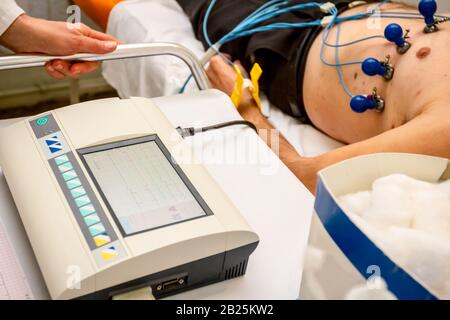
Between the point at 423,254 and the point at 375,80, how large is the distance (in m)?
0.77

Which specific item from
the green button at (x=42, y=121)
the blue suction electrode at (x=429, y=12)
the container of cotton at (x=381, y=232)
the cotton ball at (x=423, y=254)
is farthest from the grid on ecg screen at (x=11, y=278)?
the blue suction electrode at (x=429, y=12)

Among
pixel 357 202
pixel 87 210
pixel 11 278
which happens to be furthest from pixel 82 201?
pixel 357 202

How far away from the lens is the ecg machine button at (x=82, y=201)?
2.41 ft

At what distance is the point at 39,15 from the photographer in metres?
2.30

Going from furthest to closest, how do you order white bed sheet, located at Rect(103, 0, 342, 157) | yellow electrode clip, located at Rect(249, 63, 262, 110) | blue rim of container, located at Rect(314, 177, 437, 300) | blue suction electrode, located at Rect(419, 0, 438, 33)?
1. white bed sheet, located at Rect(103, 0, 342, 157)
2. yellow electrode clip, located at Rect(249, 63, 262, 110)
3. blue suction electrode, located at Rect(419, 0, 438, 33)
4. blue rim of container, located at Rect(314, 177, 437, 300)

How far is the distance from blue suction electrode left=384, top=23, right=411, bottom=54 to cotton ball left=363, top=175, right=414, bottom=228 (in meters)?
0.65

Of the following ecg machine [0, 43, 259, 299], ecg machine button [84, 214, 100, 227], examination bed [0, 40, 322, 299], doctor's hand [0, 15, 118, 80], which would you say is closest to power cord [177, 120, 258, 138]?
examination bed [0, 40, 322, 299]

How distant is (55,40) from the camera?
1068 mm

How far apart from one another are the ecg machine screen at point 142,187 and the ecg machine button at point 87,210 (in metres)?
0.02

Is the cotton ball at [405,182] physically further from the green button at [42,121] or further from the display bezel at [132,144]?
the green button at [42,121]

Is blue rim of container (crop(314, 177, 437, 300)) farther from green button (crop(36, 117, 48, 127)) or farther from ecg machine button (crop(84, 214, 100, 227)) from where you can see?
green button (crop(36, 117, 48, 127))

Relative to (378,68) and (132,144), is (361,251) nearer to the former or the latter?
(132,144)

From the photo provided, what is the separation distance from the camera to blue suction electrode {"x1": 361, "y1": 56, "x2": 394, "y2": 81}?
1.18 metres

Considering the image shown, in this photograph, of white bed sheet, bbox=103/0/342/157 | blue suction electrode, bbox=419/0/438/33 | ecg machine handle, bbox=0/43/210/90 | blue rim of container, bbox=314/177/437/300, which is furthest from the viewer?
white bed sheet, bbox=103/0/342/157
